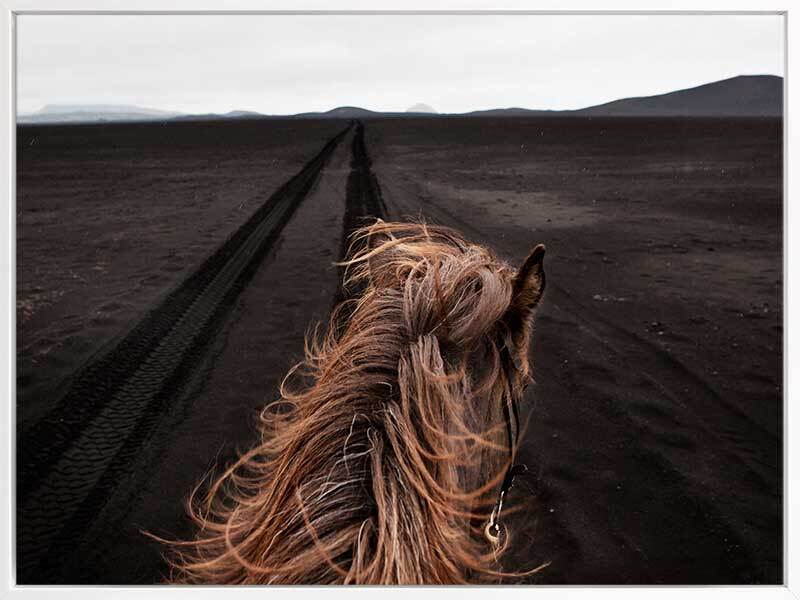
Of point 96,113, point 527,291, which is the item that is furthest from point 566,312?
point 527,291

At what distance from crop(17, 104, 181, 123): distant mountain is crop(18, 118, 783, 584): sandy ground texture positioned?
0.15 metres

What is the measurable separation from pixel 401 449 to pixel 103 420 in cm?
292

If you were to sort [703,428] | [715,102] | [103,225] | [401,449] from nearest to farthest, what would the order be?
[401,449]
[715,102]
[703,428]
[103,225]

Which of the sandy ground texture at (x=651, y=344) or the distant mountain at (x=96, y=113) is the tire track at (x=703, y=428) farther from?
the distant mountain at (x=96, y=113)

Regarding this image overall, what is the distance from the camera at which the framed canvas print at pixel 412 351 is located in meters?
1.15

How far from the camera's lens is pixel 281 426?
143 cm

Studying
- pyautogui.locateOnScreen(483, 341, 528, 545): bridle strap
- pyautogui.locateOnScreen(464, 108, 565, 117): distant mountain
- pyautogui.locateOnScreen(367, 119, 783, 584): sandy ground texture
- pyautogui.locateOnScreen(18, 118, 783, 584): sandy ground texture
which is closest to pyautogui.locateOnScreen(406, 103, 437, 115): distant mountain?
pyautogui.locateOnScreen(464, 108, 565, 117): distant mountain

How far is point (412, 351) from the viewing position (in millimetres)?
1228

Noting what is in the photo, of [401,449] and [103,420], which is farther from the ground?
[401,449]

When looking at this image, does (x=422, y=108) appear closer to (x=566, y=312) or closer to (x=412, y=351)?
(x=412, y=351)

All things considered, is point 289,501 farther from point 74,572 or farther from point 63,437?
point 63,437

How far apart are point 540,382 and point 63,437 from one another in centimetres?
285

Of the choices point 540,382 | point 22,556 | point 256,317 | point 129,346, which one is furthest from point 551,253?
point 22,556


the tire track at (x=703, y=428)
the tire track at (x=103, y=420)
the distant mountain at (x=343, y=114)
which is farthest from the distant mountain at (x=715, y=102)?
the tire track at (x=103, y=420)
